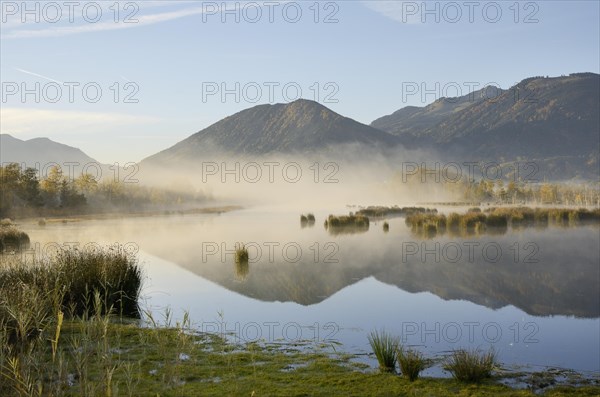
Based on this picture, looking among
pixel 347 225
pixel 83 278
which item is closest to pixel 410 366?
pixel 83 278

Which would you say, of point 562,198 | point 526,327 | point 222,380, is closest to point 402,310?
point 526,327

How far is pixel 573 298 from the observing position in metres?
18.2

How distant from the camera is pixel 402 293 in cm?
1941

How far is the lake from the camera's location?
13.0m

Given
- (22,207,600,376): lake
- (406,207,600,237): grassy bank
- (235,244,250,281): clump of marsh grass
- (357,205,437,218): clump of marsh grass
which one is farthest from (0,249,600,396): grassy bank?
(357,205,437,218): clump of marsh grass

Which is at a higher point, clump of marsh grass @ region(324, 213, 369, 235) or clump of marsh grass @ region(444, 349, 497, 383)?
clump of marsh grass @ region(324, 213, 369, 235)

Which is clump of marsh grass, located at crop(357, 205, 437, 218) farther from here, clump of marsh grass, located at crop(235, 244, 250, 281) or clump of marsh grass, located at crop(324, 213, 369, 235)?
clump of marsh grass, located at crop(235, 244, 250, 281)

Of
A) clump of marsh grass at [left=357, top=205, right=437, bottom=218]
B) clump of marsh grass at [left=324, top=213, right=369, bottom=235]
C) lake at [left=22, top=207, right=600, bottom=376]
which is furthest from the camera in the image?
clump of marsh grass at [left=357, top=205, right=437, bottom=218]

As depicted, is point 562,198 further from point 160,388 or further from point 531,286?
point 160,388

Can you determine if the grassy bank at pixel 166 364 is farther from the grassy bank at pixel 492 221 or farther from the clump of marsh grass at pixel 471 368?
the grassy bank at pixel 492 221

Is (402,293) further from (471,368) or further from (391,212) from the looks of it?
(391,212)

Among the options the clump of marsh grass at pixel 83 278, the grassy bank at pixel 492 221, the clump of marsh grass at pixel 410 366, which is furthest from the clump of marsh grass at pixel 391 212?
the clump of marsh grass at pixel 410 366

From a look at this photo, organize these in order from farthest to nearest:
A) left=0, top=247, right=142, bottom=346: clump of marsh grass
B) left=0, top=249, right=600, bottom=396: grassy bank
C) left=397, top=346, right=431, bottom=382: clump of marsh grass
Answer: left=0, top=247, right=142, bottom=346: clump of marsh grass
left=397, top=346, right=431, bottom=382: clump of marsh grass
left=0, top=249, right=600, bottom=396: grassy bank

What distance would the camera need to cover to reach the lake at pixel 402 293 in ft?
42.6
